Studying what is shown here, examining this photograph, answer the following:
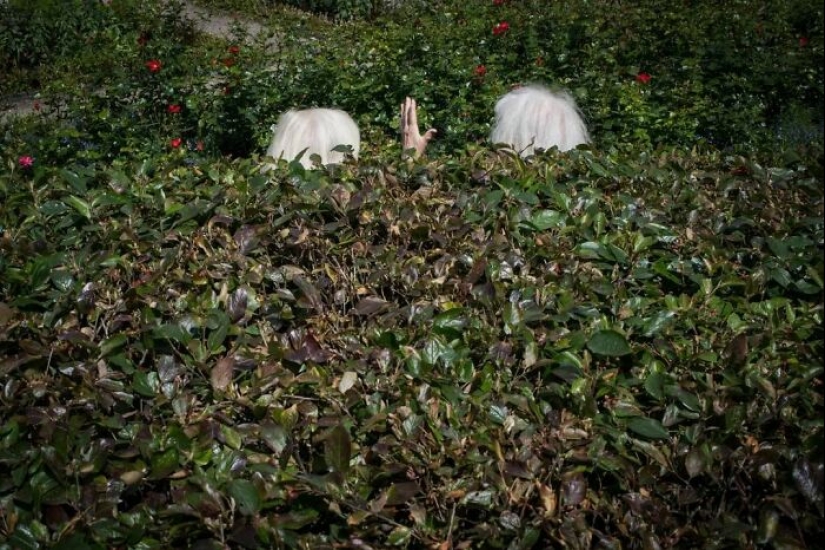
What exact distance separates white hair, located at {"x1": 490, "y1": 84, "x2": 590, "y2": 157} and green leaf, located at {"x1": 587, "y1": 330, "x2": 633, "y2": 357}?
2.80 meters

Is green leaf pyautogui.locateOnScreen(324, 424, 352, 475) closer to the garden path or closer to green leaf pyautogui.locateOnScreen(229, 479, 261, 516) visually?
green leaf pyautogui.locateOnScreen(229, 479, 261, 516)

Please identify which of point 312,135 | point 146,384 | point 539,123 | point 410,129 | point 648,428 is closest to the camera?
point 648,428

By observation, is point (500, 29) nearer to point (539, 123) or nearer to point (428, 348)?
point (539, 123)

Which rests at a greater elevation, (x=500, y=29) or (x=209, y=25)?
(x=500, y=29)

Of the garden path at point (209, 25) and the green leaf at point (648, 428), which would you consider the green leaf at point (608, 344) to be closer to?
the green leaf at point (648, 428)

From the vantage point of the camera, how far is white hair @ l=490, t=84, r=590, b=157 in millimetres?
4875

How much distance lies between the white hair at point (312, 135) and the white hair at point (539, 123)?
0.85 m

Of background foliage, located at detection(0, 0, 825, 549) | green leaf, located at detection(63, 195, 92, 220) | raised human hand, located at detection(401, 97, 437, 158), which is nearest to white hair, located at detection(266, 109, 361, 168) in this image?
raised human hand, located at detection(401, 97, 437, 158)

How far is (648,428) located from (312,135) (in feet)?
10.4

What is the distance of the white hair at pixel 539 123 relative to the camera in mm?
4875

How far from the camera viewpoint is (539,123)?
490 cm

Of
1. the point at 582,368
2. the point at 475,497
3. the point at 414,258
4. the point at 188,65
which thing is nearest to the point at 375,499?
the point at 475,497

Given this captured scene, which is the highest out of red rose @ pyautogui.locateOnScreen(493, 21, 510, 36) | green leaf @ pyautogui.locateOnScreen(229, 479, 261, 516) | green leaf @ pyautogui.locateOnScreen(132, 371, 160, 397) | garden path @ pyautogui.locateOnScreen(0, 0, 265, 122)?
red rose @ pyautogui.locateOnScreen(493, 21, 510, 36)

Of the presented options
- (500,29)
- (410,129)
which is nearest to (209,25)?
(500,29)
